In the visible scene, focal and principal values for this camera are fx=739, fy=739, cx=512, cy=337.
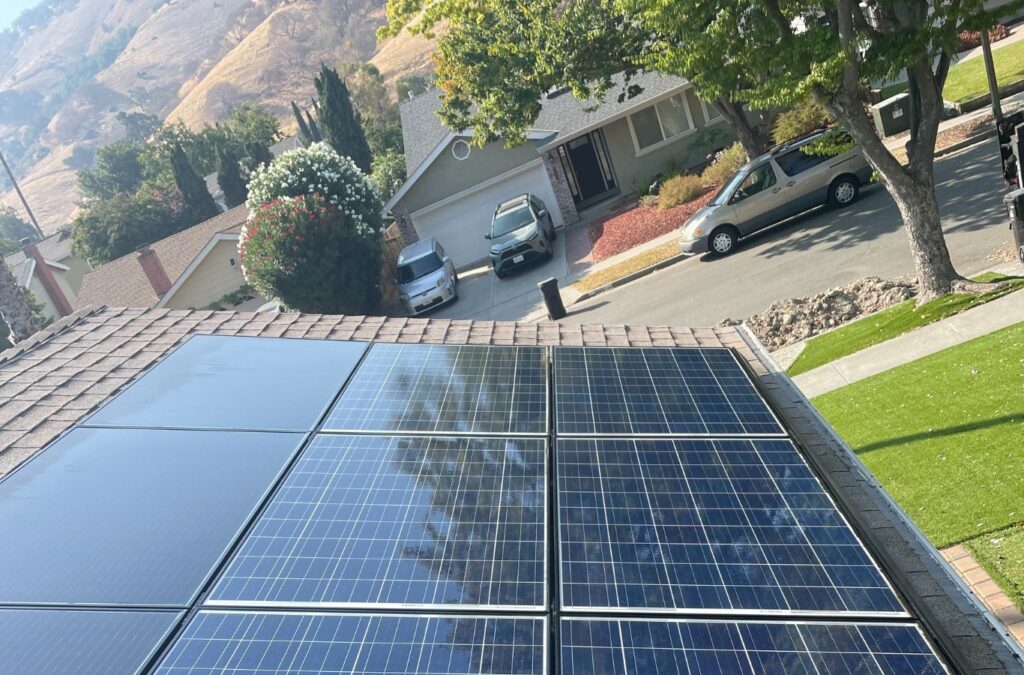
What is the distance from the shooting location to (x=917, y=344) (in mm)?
11094

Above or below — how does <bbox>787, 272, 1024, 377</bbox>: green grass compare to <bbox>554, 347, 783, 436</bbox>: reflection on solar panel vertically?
below

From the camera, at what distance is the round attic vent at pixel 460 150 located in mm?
30578

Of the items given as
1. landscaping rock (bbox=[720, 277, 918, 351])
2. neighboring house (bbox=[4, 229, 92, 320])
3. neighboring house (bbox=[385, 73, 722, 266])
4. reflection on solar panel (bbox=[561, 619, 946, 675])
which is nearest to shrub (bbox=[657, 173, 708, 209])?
neighboring house (bbox=[385, 73, 722, 266])

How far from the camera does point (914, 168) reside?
1188 centimetres

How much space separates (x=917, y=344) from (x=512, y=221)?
59.4 feet

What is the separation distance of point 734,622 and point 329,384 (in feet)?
12.5

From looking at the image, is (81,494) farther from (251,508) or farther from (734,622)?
(734,622)

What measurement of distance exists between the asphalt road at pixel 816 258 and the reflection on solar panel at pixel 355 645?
13445 millimetres

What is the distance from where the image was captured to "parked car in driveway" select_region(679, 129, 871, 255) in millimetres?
19266

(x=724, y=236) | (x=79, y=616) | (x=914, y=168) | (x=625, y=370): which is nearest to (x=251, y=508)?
(x=79, y=616)

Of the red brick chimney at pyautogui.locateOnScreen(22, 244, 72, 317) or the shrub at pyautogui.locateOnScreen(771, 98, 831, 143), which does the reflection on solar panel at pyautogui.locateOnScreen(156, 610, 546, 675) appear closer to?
the shrub at pyautogui.locateOnScreen(771, 98, 831, 143)

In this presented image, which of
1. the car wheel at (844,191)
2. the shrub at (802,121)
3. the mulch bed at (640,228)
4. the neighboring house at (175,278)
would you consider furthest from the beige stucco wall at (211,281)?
the car wheel at (844,191)

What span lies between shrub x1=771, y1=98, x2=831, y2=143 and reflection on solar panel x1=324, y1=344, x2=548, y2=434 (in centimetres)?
2107

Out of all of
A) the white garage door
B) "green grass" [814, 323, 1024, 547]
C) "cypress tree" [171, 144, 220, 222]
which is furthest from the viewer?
"cypress tree" [171, 144, 220, 222]
